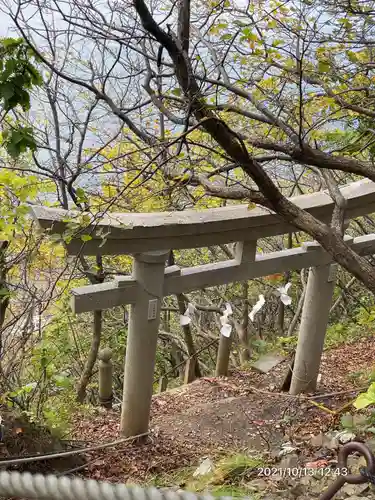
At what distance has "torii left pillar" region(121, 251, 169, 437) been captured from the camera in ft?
14.9

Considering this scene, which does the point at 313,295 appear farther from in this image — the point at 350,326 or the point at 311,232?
the point at 350,326

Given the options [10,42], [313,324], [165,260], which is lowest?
[313,324]

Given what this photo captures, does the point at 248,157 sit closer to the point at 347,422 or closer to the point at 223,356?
the point at 347,422

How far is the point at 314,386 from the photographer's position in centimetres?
625

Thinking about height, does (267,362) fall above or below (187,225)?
below

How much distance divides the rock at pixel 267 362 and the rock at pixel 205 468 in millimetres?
3592

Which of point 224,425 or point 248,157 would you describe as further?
point 224,425

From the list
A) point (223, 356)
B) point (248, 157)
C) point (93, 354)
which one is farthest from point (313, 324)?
point (248, 157)

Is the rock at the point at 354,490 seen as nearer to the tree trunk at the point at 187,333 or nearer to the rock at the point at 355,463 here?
the rock at the point at 355,463

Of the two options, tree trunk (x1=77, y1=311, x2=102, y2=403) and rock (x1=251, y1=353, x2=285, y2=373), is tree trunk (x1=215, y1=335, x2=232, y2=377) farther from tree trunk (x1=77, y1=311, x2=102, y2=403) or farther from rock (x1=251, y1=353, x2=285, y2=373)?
tree trunk (x1=77, y1=311, x2=102, y2=403)

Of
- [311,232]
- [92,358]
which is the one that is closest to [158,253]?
[311,232]

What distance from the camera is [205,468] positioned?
428cm

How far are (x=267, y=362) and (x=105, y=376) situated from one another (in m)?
3.08

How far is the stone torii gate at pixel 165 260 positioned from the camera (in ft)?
13.9
